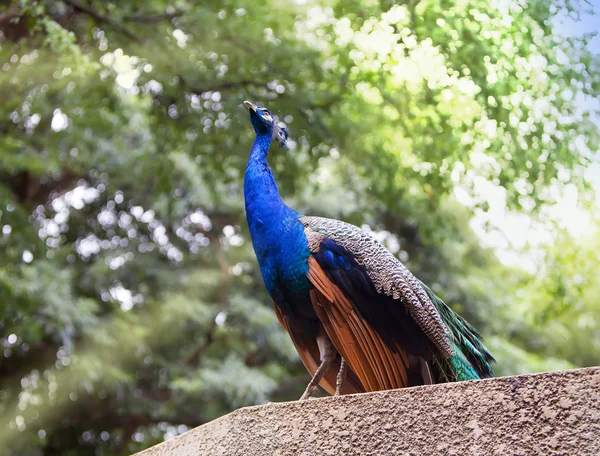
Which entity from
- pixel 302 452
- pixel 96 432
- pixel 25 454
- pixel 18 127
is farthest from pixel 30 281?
pixel 302 452

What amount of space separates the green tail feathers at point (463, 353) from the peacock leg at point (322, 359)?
0.39 m

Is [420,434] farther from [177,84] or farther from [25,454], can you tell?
[25,454]

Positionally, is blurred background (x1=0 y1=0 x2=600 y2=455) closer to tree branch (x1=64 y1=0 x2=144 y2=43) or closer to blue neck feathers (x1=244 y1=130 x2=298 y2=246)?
tree branch (x1=64 y1=0 x2=144 y2=43)

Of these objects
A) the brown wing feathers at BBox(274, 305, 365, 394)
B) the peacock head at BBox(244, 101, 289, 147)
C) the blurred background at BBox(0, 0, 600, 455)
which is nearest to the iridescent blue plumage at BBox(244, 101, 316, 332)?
the brown wing feathers at BBox(274, 305, 365, 394)

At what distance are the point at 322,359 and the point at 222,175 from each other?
4.07m

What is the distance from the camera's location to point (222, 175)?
6.59 meters

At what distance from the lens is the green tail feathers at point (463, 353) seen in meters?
2.52

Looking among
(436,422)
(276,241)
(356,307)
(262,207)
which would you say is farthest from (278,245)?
(436,422)

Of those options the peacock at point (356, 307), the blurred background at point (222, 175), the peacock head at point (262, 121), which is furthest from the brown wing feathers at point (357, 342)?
the blurred background at point (222, 175)

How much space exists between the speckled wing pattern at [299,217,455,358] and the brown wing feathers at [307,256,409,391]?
125 mm

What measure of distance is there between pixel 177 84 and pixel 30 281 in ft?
7.94

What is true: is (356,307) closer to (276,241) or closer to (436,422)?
(276,241)

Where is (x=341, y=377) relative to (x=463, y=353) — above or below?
below

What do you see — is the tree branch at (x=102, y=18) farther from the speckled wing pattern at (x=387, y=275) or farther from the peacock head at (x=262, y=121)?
the speckled wing pattern at (x=387, y=275)
